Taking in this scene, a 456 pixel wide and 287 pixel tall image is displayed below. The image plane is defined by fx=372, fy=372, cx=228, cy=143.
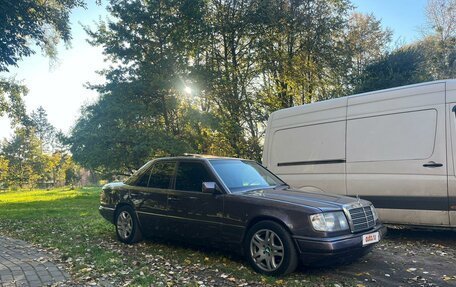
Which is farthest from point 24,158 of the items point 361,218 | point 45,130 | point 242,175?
point 361,218

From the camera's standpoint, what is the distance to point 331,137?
7.37 metres

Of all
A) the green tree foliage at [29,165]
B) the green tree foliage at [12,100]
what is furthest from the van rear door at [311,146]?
the green tree foliage at [29,165]

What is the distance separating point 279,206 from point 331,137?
126 inches

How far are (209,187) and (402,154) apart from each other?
3513 mm

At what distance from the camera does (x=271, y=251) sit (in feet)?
15.2

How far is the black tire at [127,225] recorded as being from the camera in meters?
6.56

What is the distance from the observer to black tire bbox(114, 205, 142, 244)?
6.56m

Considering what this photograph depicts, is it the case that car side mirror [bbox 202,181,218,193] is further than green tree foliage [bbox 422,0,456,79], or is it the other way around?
green tree foliage [bbox 422,0,456,79]

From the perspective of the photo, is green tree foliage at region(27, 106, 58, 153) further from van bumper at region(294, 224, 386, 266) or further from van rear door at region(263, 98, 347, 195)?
van bumper at region(294, 224, 386, 266)

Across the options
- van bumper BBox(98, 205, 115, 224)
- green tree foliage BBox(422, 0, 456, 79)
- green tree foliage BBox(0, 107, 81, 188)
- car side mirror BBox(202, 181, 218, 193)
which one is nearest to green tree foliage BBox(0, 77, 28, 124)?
van bumper BBox(98, 205, 115, 224)

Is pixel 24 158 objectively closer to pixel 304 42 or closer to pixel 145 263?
pixel 304 42

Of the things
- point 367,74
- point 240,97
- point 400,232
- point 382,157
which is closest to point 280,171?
point 382,157

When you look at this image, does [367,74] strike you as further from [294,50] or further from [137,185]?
[137,185]

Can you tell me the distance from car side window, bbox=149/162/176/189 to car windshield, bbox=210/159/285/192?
873mm
